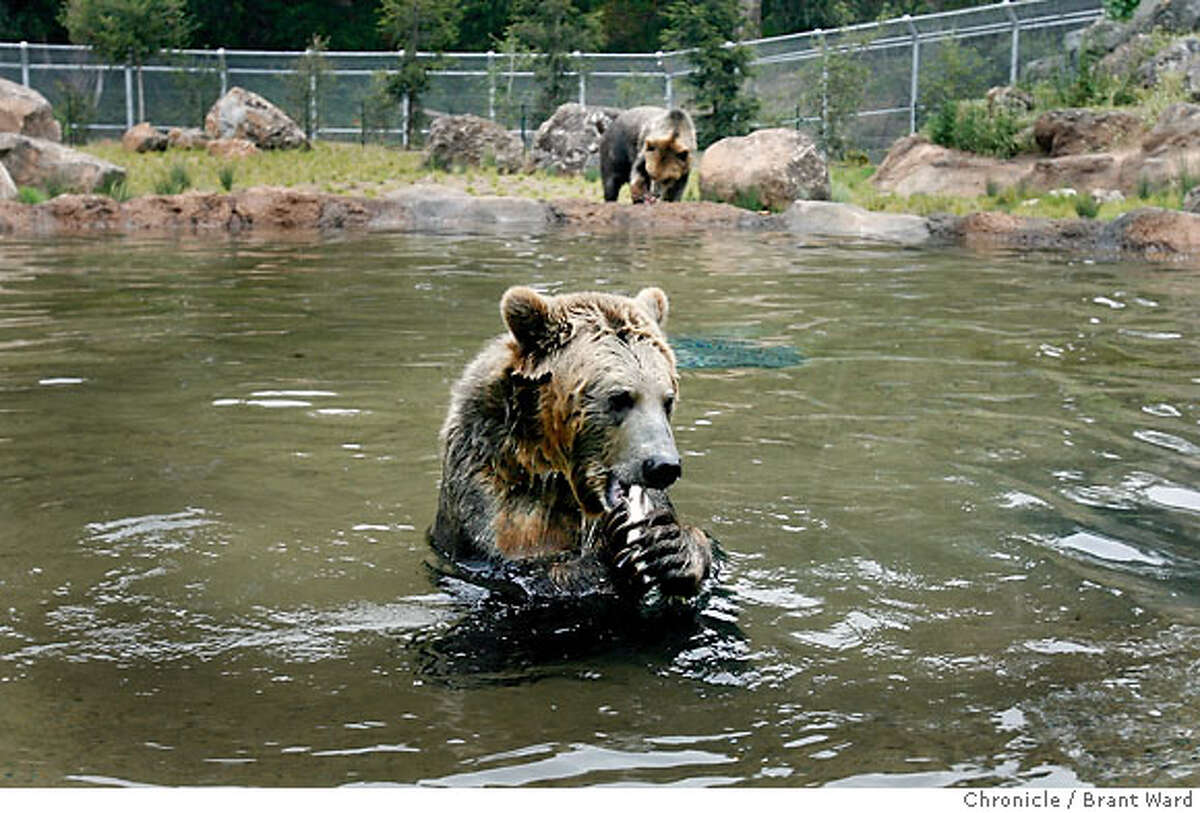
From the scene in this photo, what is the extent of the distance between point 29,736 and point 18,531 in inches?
83.0

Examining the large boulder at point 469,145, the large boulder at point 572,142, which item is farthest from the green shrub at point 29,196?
the large boulder at point 572,142

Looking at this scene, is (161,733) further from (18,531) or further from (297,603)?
(18,531)

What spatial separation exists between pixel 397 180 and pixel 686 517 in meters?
21.2

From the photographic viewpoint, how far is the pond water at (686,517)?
10.7 feet

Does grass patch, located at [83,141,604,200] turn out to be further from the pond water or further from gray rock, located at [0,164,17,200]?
the pond water

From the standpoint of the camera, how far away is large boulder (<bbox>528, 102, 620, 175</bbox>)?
29.1 m

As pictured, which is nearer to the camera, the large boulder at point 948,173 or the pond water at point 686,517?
the pond water at point 686,517

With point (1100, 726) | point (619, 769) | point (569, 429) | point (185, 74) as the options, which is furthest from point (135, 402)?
point (185, 74)

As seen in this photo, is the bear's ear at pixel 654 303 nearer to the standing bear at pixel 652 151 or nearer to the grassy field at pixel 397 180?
the grassy field at pixel 397 180

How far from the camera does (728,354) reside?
9.13 meters

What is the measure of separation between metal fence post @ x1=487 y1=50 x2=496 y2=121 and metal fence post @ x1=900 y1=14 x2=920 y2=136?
10934 millimetres

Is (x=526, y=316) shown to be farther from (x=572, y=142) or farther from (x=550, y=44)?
(x=550, y=44)

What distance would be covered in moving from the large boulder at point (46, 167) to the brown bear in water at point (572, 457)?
19.4 meters
